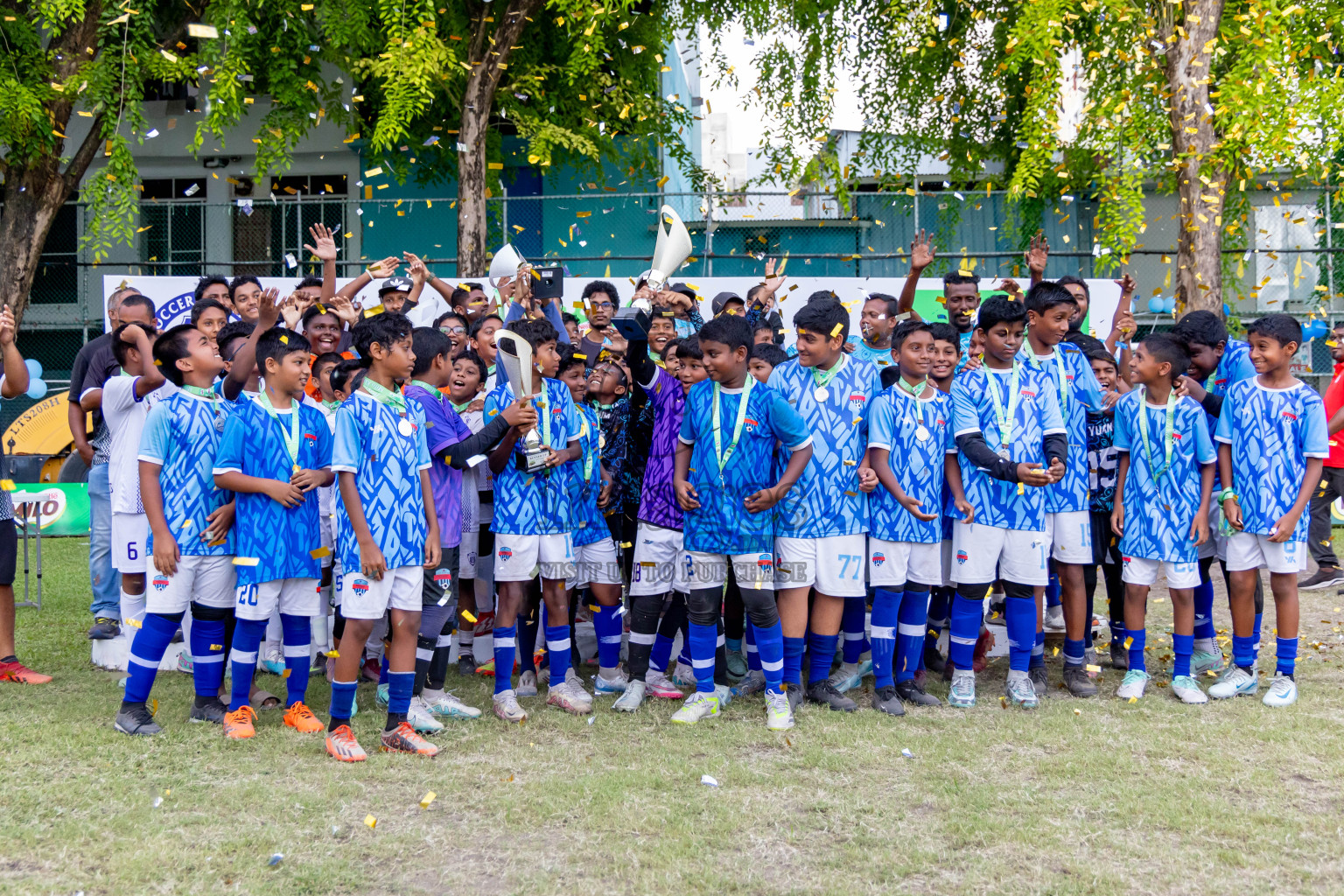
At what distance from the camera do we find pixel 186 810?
3.92 meters

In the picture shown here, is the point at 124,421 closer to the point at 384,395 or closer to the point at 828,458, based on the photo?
the point at 384,395

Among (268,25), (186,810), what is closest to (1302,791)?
(186,810)

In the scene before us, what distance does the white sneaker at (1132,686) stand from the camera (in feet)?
17.9

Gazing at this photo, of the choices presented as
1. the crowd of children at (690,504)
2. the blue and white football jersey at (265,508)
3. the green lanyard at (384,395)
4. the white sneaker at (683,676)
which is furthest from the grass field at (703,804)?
the green lanyard at (384,395)

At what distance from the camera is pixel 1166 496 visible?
5.47 m

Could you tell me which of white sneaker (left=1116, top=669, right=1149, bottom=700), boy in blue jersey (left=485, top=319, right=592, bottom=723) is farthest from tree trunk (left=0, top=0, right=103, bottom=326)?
white sneaker (left=1116, top=669, right=1149, bottom=700)

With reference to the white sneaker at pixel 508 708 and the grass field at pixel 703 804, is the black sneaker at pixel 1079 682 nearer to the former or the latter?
the grass field at pixel 703 804

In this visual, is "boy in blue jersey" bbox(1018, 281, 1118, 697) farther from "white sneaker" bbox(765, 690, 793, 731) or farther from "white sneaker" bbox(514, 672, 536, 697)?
"white sneaker" bbox(514, 672, 536, 697)

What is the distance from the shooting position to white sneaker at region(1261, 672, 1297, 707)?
5301 mm

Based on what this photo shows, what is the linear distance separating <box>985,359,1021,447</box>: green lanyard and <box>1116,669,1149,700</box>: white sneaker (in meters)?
1.34

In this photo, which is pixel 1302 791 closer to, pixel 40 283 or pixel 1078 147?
pixel 1078 147

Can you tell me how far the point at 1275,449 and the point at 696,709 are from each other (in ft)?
10.1

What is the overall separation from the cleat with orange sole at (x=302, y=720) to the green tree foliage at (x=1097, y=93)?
8324mm

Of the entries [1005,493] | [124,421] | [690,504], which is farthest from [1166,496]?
[124,421]
